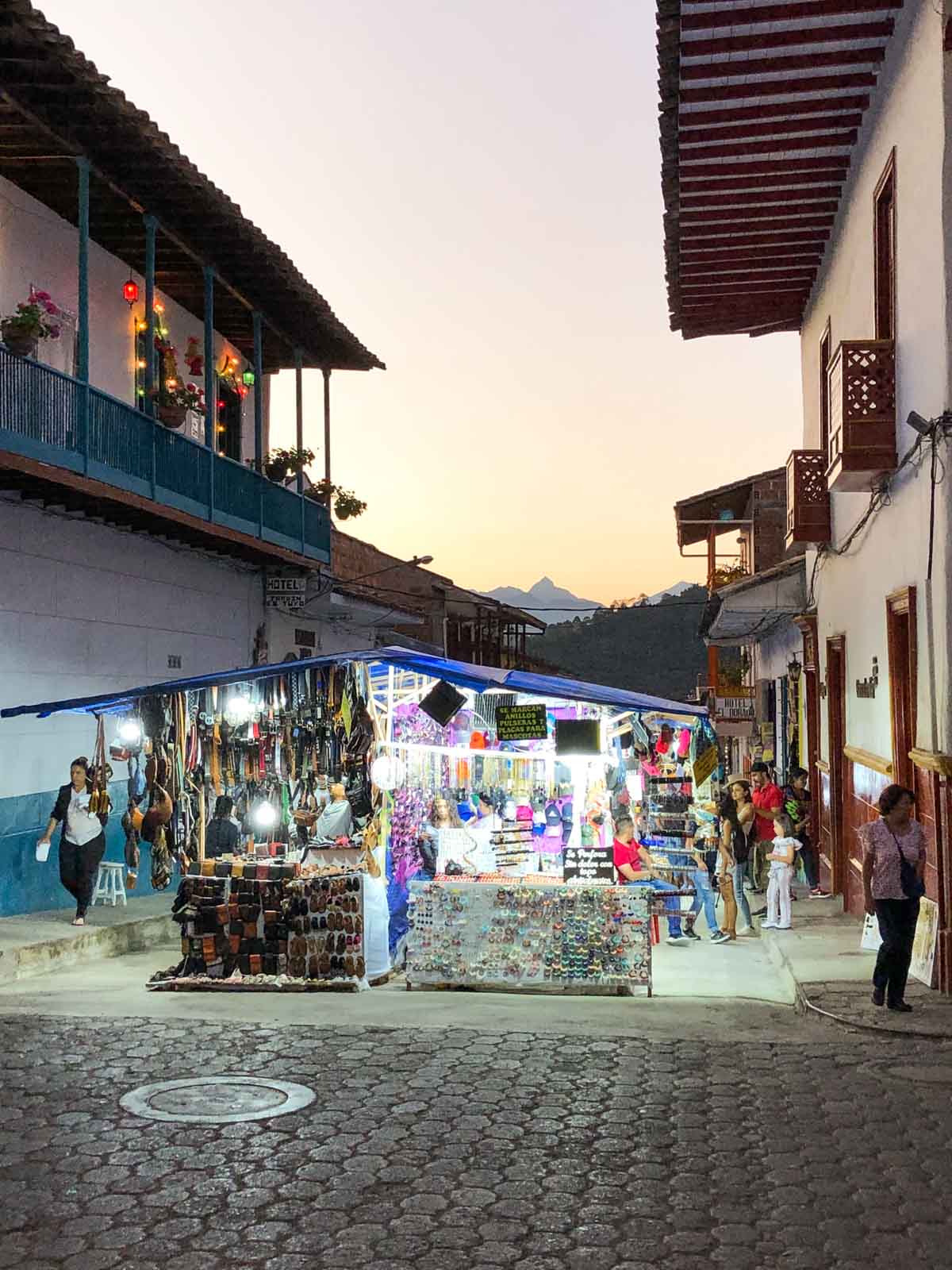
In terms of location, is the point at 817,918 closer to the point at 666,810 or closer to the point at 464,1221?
the point at 666,810

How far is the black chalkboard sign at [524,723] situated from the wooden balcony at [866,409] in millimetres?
3270

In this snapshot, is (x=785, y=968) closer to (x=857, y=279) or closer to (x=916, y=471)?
(x=916, y=471)

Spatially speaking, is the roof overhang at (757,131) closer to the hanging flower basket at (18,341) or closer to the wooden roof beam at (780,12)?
the wooden roof beam at (780,12)

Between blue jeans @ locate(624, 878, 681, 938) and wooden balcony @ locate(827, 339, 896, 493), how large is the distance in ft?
12.7

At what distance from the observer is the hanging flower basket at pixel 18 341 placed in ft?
44.0

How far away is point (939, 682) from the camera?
395 inches

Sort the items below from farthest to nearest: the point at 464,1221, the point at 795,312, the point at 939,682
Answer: the point at 795,312 < the point at 939,682 < the point at 464,1221

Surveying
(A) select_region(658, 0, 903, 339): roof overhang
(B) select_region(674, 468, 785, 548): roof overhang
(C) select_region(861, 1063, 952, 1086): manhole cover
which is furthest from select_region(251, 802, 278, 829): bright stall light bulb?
(B) select_region(674, 468, 785, 548): roof overhang

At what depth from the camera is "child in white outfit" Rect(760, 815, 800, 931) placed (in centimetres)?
1341

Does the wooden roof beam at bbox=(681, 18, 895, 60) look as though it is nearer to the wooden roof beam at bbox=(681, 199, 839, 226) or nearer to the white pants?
the wooden roof beam at bbox=(681, 199, 839, 226)

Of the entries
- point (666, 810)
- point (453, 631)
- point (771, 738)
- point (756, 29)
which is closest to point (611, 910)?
point (666, 810)

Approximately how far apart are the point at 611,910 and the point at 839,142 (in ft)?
25.1

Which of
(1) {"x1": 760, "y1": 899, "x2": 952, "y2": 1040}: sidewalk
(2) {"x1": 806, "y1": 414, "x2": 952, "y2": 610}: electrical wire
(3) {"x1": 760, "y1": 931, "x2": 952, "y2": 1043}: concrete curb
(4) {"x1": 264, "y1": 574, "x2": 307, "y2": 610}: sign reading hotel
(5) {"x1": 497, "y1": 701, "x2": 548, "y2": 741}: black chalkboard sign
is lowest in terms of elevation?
(3) {"x1": 760, "y1": 931, "x2": 952, "y2": 1043}: concrete curb

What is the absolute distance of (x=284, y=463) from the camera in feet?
70.3
